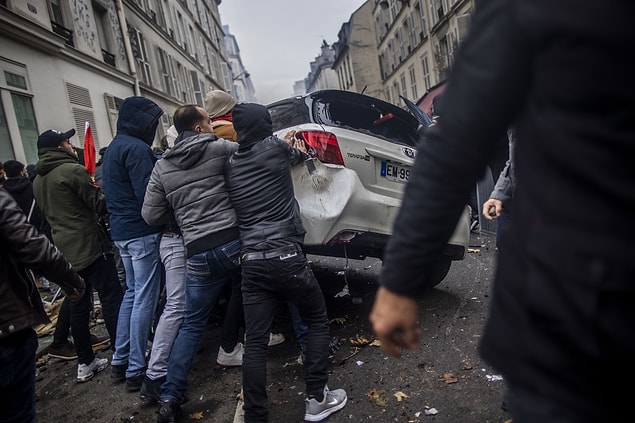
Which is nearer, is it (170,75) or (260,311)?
(260,311)

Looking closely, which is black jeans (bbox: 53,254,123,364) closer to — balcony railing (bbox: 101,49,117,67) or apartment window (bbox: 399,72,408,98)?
balcony railing (bbox: 101,49,117,67)

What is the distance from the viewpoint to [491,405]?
2.56 m

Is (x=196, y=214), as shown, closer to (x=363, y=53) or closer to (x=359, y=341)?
(x=359, y=341)

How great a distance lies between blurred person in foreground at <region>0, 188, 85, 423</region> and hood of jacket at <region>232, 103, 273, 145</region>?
4.07ft

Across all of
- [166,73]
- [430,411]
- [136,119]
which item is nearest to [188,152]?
[136,119]

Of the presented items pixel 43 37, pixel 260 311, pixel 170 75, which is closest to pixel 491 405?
pixel 260 311

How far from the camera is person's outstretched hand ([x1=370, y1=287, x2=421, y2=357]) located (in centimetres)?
117

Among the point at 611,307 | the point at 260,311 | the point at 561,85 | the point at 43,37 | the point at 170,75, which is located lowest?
the point at 260,311

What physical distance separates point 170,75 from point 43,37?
1120 cm

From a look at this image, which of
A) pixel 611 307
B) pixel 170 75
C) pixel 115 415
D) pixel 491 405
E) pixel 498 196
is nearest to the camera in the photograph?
pixel 611 307

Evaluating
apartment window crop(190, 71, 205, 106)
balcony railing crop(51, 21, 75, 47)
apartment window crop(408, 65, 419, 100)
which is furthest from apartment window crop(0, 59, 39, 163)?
apartment window crop(408, 65, 419, 100)

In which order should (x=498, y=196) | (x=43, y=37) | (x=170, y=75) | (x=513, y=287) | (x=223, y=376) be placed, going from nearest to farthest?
(x=513, y=287) → (x=498, y=196) → (x=223, y=376) → (x=43, y=37) → (x=170, y=75)

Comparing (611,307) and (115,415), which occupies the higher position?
(611,307)

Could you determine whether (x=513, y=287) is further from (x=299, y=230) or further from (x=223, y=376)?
(x=223, y=376)
